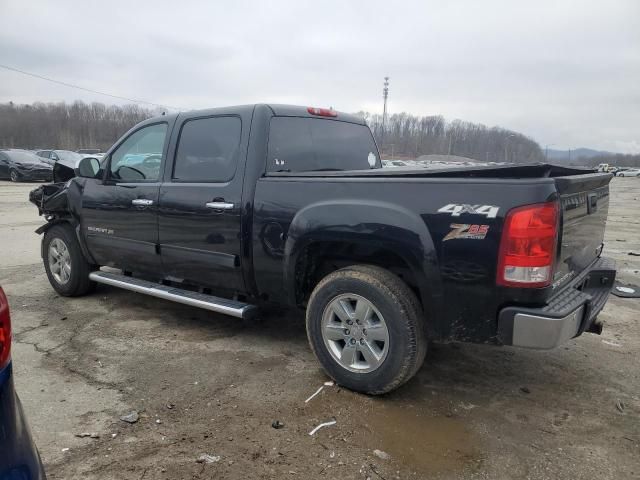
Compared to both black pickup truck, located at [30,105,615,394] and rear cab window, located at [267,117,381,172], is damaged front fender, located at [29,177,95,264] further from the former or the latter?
rear cab window, located at [267,117,381,172]

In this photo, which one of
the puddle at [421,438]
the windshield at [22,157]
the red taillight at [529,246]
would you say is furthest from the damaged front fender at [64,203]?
the windshield at [22,157]

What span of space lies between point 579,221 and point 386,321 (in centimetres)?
134

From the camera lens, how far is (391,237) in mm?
2965

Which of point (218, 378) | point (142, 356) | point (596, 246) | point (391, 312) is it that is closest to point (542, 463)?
point (391, 312)

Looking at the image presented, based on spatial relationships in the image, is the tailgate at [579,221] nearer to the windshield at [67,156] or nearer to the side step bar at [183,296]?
the side step bar at [183,296]

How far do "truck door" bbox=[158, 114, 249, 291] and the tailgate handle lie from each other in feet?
7.84

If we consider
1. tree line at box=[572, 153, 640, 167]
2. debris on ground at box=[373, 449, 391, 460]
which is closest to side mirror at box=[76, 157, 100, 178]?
debris on ground at box=[373, 449, 391, 460]

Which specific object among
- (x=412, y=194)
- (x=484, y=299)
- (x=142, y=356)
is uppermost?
(x=412, y=194)

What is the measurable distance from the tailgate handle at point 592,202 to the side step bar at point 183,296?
2.44 m

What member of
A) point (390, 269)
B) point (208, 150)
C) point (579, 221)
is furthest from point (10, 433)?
point (579, 221)

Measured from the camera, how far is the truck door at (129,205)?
4410 mm

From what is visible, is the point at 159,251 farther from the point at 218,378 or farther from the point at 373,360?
the point at 373,360

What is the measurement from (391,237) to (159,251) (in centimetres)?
232

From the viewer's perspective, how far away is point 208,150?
162 inches
